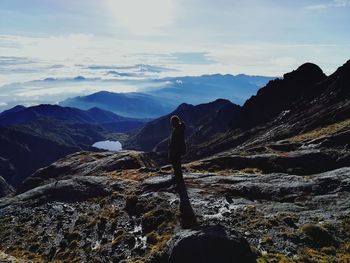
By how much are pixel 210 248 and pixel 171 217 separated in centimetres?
1533

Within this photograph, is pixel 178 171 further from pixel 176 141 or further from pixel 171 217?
pixel 171 217

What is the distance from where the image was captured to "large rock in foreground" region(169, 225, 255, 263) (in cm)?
2992

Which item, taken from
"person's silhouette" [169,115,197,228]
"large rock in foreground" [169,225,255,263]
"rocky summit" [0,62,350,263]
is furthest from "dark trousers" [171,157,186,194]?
"large rock in foreground" [169,225,255,263]

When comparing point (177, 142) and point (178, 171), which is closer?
point (177, 142)

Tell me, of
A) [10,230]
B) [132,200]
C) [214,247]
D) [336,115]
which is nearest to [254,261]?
Answer: [214,247]

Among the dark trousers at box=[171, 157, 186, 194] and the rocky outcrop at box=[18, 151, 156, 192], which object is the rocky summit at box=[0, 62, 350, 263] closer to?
the dark trousers at box=[171, 157, 186, 194]

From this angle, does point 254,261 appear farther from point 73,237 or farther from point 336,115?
point 336,115

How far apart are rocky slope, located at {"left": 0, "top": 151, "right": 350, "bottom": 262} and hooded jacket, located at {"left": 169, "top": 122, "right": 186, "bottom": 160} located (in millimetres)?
6232

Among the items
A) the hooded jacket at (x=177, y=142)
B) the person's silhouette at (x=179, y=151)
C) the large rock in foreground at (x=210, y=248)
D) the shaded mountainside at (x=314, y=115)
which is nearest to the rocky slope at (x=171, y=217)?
the large rock in foreground at (x=210, y=248)

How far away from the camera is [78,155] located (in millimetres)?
121438

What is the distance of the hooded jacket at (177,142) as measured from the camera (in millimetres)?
46031

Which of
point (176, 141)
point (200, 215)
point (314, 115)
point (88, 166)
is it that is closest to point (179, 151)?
point (176, 141)

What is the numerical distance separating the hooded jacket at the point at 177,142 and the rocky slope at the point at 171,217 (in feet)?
20.4

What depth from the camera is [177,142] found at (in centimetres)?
4675
